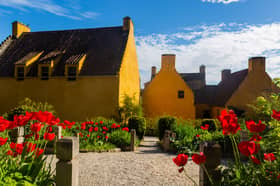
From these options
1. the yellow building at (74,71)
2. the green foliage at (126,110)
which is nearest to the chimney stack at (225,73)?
the yellow building at (74,71)

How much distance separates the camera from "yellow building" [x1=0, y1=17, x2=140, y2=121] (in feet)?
53.1

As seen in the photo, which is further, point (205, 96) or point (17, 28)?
point (205, 96)

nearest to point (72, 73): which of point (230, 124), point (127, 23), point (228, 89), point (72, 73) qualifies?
point (72, 73)

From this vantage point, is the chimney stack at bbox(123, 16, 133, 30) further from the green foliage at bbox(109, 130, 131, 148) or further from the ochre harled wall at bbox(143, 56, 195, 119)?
the green foliage at bbox(109, 130, 131, 148)

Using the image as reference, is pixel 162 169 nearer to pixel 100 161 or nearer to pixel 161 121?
pixel 100 161

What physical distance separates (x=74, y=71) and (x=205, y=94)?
1446cm

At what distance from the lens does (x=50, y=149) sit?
8492mm

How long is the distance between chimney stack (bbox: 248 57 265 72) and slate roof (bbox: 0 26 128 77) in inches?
448

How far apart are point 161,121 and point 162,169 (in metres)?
6.55

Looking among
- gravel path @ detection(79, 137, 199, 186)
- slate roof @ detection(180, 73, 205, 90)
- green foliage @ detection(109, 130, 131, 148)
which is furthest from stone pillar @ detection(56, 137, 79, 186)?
slate roof @ detection(180, 73, 205, 90)

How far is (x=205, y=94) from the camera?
23938mm

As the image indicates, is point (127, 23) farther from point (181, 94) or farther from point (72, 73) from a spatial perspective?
point (181, 94)

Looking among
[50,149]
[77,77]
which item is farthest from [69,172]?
[77,77]

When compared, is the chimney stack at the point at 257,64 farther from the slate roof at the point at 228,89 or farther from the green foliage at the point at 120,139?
the green foliage at the point at 120,139
